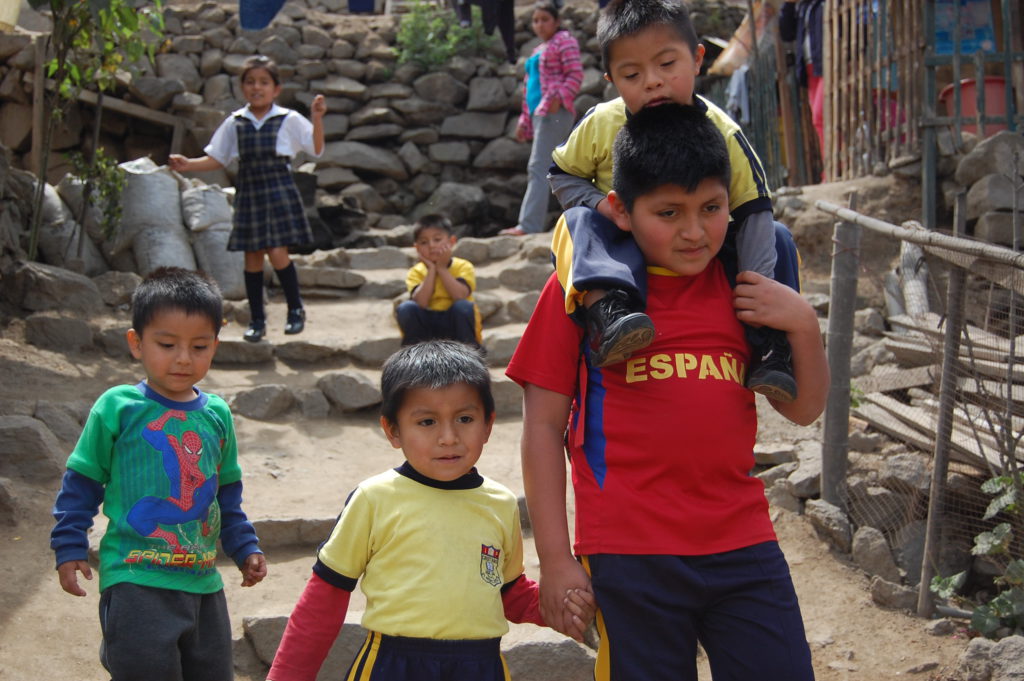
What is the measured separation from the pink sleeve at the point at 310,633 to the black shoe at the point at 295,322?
4.48 m

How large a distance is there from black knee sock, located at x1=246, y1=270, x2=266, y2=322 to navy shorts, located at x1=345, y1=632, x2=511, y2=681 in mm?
4352

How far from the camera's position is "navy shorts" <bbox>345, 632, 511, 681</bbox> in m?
1.87

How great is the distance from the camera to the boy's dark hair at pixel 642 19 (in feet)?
6.52

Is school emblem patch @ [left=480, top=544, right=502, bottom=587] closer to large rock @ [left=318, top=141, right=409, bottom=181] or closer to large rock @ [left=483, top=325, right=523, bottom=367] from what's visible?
large rock @ [left=483, top=325, right=523, bottom=367]

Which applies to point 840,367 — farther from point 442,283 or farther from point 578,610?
point 578,610

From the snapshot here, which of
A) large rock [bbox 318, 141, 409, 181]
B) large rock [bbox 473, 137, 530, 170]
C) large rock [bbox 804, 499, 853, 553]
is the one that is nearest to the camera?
large rock [bbox 804, 499, 853, 553]

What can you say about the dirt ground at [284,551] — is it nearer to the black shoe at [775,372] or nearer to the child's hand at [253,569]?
the child's hand at [253,569]

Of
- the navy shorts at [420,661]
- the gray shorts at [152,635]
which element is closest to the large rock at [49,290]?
the gray shorts at [152,635]

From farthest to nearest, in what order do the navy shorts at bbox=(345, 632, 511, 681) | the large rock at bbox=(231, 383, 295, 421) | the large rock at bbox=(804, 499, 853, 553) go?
the large rock at bbox=(231, 383, 295, 421) < the large rock at bbox=(804, 499, 853, 553) < the navy shorts at bbox=(345, 632, 511, 681)

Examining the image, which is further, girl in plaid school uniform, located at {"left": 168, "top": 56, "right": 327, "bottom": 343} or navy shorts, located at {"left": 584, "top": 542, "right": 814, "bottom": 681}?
girl in plaid school uniform, located at {"left": 168, "top": 56, "right": 327, "bottom": 343}

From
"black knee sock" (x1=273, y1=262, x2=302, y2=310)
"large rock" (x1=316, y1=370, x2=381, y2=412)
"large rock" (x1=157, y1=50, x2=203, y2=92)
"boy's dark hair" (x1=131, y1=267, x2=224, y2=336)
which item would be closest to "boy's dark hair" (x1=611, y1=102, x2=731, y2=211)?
"boy's dark hair" (x1=131, y1=267, x2=224, y2=336)

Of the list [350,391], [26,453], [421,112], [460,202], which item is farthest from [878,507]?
[421,112]

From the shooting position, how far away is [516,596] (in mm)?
2035

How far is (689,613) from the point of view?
1728 mm
